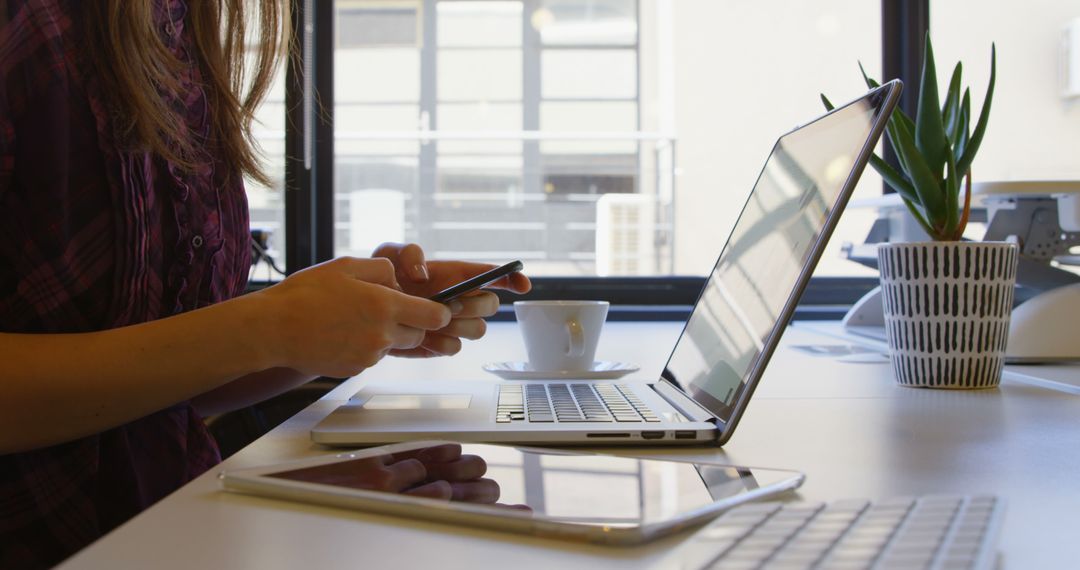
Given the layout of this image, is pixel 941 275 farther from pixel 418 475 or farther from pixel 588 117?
pixel 588 117

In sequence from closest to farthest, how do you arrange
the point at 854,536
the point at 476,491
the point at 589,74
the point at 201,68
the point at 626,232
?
the point at 854,536 < the point at 476,491 < the point at 201,68 < the point at 626,232 < the point at 589,74

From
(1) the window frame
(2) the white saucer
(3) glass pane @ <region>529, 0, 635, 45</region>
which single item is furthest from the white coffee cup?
(3) glass pane @ <region>529, 0, 635, 45</region>

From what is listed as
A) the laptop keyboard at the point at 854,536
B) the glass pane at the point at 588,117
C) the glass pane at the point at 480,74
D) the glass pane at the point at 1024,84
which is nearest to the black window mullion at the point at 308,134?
the glass pane at the point at 1024,84

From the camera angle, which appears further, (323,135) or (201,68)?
(323,135)

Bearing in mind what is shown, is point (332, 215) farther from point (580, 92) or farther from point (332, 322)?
point (580, 92)

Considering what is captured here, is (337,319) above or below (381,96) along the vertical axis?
below

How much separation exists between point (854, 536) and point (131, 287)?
1.99 ft

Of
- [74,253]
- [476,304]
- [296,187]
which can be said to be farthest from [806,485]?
[296,187]

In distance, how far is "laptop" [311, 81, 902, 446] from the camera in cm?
55

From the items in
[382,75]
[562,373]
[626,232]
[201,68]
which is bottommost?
[562,373]

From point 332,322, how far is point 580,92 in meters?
4.04

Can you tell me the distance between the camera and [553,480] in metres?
0.43

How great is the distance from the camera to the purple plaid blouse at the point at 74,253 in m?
0.68

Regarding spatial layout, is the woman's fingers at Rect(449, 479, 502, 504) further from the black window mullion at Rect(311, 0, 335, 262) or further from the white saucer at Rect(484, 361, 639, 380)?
the black window mullion at Rect(311, 0, 335, 262)
